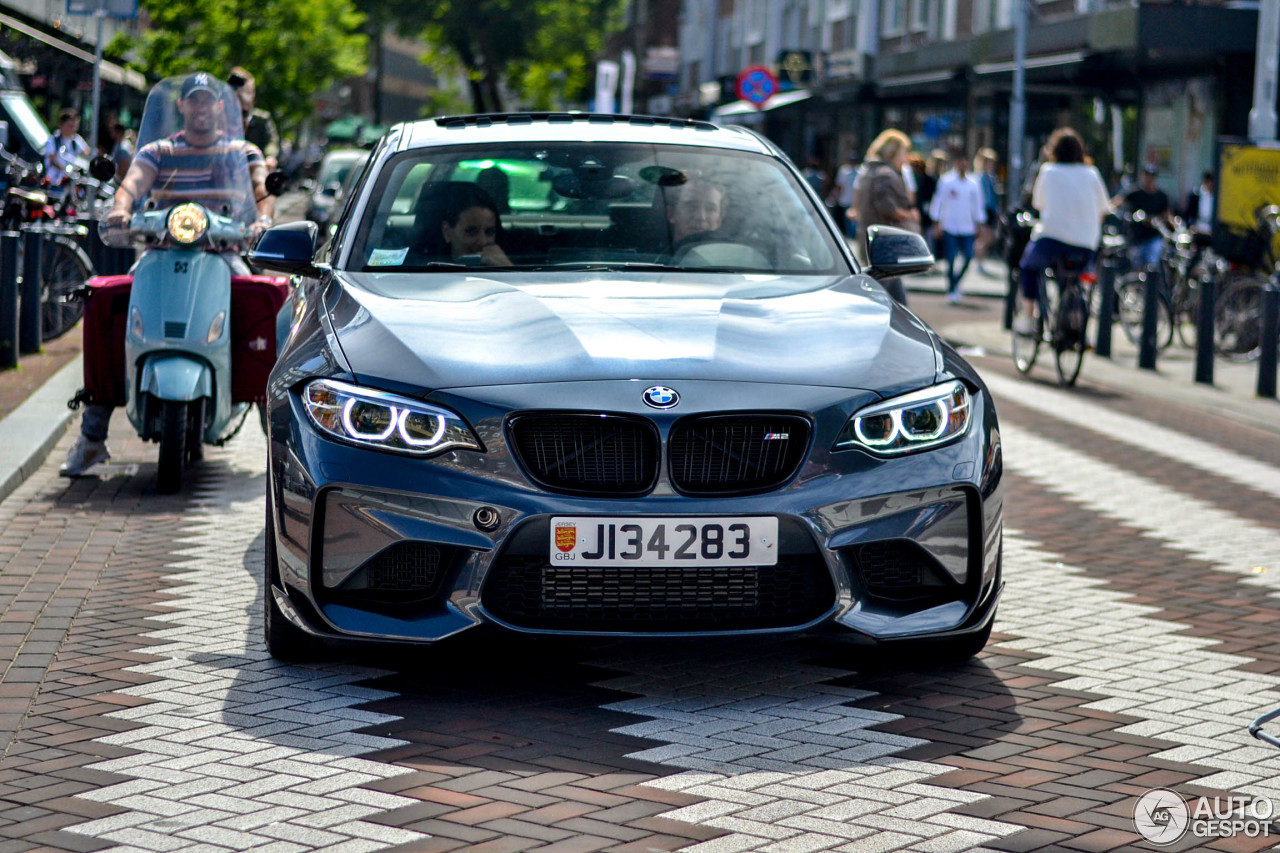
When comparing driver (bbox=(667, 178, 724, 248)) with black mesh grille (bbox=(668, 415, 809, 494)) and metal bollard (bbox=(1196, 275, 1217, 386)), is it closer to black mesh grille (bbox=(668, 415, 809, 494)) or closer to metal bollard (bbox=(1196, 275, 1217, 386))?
black mesh grille (bbox=(668, 415, 809, 494))

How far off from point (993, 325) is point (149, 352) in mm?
13538

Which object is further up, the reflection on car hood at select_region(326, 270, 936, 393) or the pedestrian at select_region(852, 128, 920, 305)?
the pedestrian at select_region(852, 128, 920, 305)

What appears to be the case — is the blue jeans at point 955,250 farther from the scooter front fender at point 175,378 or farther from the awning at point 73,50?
the awning at point 73,50

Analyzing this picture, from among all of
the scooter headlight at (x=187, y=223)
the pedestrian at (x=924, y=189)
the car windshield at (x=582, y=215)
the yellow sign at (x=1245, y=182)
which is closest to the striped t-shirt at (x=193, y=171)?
the scooter headlight at (x=187, y=223)

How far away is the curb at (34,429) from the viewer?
28.4 feet

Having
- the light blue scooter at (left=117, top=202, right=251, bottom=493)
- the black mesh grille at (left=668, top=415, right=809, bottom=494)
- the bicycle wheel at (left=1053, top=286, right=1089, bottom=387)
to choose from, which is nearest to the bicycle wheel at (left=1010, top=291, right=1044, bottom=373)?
the bicycle wheel at (left=1053, top=286, right=1089, bottom=387)

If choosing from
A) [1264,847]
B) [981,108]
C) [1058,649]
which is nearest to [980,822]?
[1264,847]

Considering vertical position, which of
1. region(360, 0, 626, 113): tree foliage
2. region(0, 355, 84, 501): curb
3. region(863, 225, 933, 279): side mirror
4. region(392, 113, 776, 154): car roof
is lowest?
region(0, 355, 84, 501): curb

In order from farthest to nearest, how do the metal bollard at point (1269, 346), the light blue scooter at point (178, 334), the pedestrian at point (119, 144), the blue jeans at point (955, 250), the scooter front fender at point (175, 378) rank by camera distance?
the pedestrian at point (119, 144) → the blue jeans at point (955, 250) → the metal bollard at point (1269, 346) → the light blue scooter at point (178, 334) → the scooter front fender at point (175, 378)

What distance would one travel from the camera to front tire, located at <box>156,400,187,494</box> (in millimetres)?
8141

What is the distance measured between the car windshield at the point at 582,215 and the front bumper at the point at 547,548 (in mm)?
1254

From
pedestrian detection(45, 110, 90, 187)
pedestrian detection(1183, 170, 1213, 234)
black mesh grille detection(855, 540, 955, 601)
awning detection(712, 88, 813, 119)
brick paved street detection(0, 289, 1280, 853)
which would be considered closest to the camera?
brick paved street detection(0, 289, 1280, 853)

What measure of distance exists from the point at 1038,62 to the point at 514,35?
38.0m

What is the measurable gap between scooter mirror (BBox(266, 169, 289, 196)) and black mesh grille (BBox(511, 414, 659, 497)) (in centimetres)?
419
